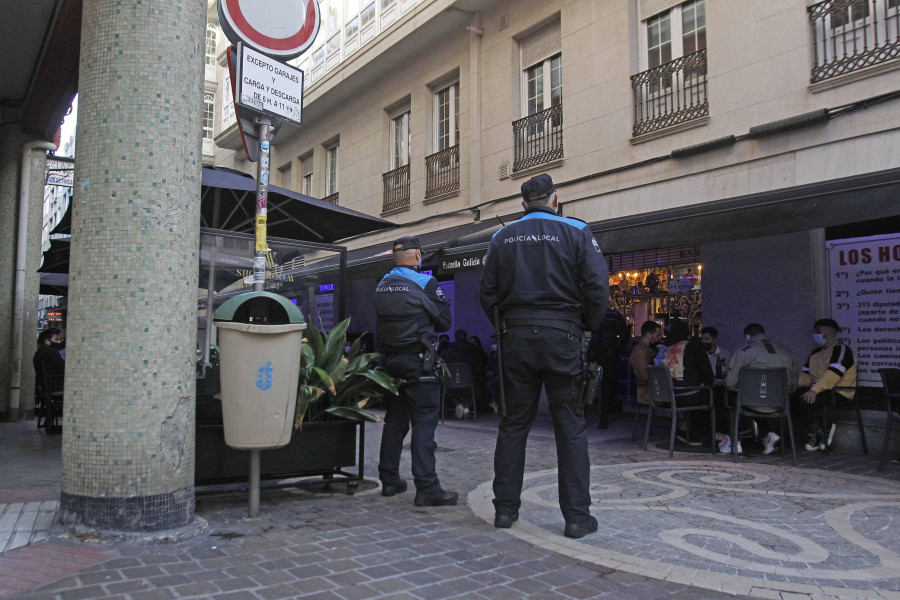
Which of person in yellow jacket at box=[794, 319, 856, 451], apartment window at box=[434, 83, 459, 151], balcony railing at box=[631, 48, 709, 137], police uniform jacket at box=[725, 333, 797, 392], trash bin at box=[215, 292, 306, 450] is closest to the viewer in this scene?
trash bin at box=[215, 292, 306, 450]

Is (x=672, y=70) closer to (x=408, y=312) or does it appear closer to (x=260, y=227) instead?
(x=408, y=312)

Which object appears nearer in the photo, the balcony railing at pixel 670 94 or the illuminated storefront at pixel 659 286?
the balcony railing at pixel 670 94

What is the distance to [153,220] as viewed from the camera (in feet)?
12.6

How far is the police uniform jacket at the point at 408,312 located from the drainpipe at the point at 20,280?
328 inches

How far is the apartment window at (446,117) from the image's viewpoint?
13.7m

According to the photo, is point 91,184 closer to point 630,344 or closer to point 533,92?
point 630,344

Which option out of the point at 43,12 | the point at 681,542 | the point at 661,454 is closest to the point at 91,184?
the point at 681,542

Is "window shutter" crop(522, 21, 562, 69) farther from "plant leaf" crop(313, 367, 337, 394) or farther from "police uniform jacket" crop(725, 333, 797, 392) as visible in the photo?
"plant leaf" crop(313, 367, 337, 394)

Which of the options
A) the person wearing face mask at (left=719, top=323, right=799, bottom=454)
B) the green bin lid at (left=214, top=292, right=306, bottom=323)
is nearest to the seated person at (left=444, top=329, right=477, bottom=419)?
the person wearing face mask at (left=719, top=323, right=799, bottom=454)

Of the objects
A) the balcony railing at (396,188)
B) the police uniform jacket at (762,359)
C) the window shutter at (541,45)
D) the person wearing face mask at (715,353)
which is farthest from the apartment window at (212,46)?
the police uniform jacket at (762,359)

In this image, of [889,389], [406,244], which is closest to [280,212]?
[406,244]

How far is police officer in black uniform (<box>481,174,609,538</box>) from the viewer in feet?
12.7

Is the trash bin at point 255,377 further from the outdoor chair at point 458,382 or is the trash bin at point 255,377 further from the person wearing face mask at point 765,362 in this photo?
the outdoor chair at point 458,382

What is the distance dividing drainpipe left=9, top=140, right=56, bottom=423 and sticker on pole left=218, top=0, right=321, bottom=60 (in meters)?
7.70
